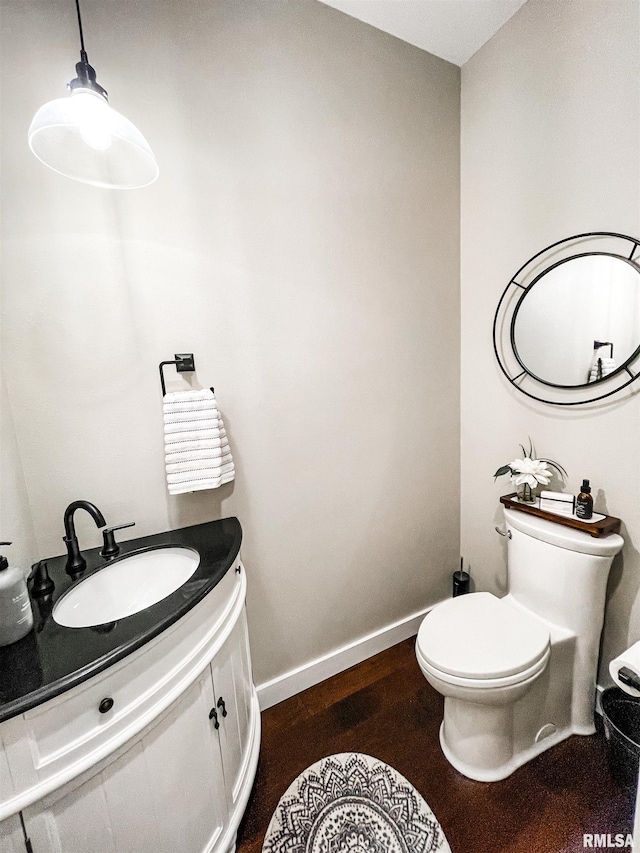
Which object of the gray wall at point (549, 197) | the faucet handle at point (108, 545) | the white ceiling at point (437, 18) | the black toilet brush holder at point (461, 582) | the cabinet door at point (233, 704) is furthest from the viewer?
the black toilet brush holder at point (461, 582)

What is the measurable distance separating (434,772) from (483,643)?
52 cm

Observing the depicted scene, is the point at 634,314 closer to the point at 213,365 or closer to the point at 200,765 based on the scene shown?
the point at 213,365

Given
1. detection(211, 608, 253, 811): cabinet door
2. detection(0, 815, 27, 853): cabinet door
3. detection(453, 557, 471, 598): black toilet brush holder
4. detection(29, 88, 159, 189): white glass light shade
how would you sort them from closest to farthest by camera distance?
detection(0, 815, 27, 853): cabinet door, detection(29, 88, 159, 189): white glass light shade, detection(211, 608, 253, 811): cabinet door, detection(453, 557, 471, 598): black toilet brush holder

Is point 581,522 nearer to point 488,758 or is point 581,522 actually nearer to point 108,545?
point 488,758

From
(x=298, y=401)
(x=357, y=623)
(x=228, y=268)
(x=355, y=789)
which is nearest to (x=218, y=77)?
(x=228, y=268)

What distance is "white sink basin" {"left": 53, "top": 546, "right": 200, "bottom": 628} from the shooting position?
39.5 inches

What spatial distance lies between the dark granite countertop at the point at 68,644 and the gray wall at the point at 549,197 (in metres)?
1.39

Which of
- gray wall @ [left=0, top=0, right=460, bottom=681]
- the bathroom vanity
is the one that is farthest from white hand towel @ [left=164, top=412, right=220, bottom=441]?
the bathroom vanity

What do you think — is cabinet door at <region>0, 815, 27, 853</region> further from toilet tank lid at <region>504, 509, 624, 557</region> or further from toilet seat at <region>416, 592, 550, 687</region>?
toilet tank lid at <region>504, 509, 624, 557</region>

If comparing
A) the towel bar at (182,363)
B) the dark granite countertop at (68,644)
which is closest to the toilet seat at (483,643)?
the dark granite countertop at (68,644)

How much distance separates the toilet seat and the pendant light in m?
1.72

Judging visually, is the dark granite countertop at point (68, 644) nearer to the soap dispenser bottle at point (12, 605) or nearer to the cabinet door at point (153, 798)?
the soap dispenser bottle at point (12, 605)

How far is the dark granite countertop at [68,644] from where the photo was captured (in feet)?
2.01

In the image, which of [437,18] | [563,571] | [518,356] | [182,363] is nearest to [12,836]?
[182,363]
